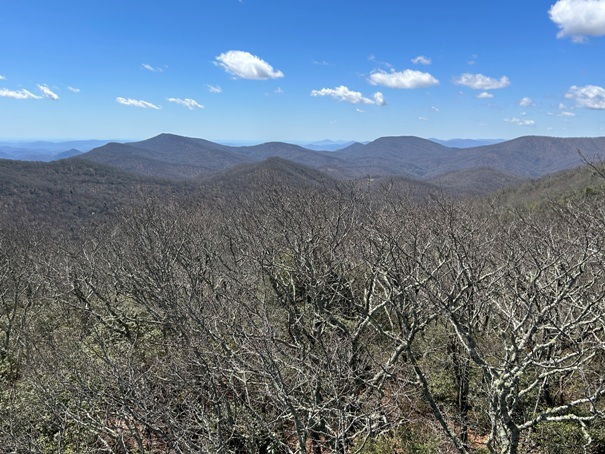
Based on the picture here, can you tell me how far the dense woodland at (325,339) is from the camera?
8.02 meters

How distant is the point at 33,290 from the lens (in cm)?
2645

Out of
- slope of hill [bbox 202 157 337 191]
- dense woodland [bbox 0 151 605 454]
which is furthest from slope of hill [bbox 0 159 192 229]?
dense woodland [bbox 0 151 605 454]

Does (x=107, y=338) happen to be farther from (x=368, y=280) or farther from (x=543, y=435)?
(x=543, y=435)

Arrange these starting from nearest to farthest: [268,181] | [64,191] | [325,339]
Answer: [325,339] < [268,181] < [64,191]

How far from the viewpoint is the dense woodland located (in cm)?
802

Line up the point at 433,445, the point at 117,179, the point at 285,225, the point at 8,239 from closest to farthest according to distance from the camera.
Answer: the point at 433,445, the point at 285,225, the point at 8,239, the point at 117,179

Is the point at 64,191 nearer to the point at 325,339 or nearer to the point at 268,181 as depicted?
the point at 268,181

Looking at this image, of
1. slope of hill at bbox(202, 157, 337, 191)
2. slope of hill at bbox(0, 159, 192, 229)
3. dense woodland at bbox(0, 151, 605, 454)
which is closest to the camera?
dense woodland at bbox(0, 151, 605, 454)

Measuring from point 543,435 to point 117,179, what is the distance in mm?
170662

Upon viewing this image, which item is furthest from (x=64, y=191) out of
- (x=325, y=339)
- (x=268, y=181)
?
(x=325, y=339)

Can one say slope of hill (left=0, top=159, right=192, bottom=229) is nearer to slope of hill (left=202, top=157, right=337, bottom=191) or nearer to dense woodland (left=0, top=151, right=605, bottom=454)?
slope of hill (left=202, top=157, right=337, bottom=191)

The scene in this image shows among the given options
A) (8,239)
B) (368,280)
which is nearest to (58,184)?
(8,239)

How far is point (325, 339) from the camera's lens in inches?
508

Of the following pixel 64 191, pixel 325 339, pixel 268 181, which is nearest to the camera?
pixel 325 339
